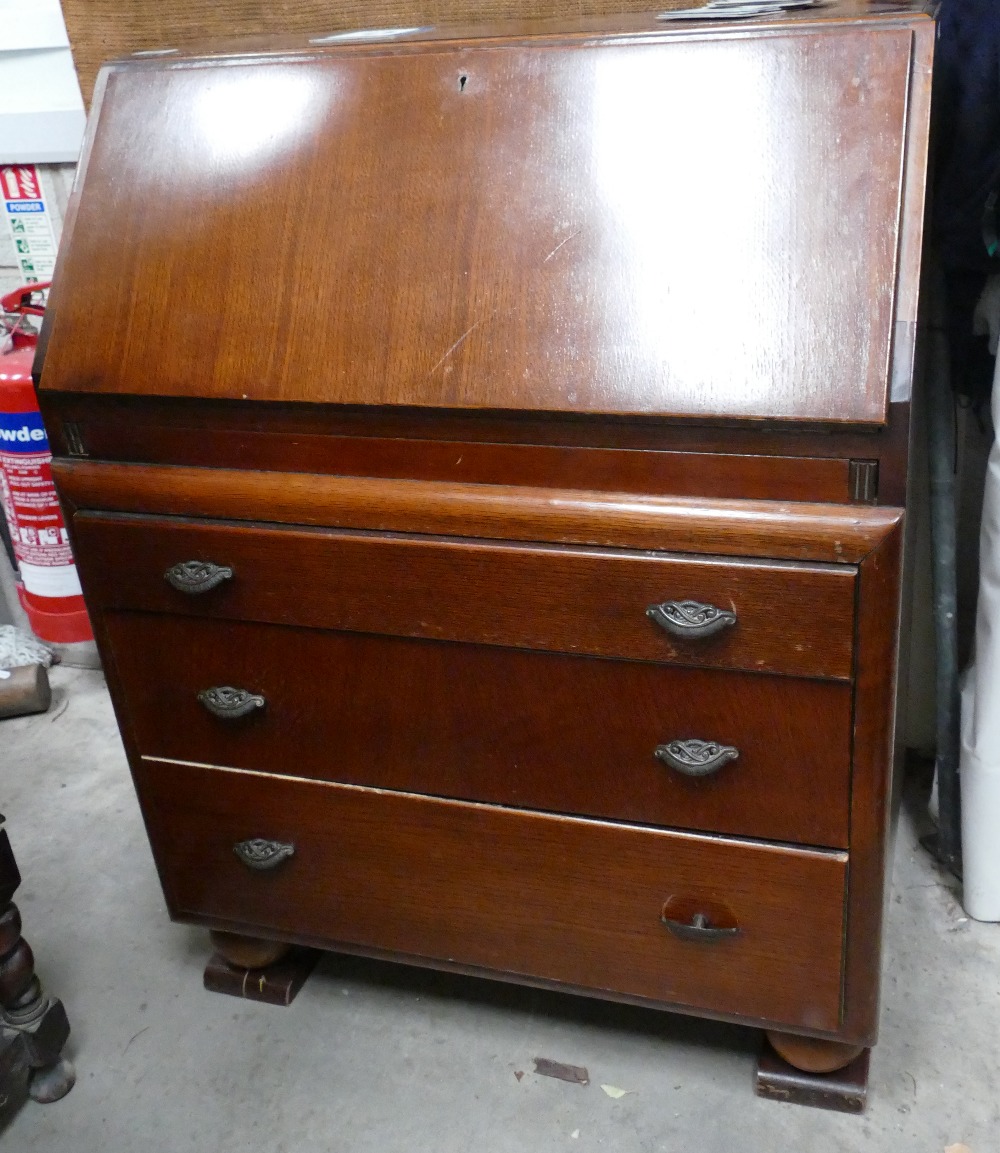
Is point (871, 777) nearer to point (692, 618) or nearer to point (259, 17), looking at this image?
point (692, 618)

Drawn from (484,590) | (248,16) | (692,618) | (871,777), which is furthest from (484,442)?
(248,16)

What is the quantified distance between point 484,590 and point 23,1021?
2.67 feet

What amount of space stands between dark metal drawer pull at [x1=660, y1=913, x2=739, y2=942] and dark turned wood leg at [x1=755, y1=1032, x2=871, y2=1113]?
209mm

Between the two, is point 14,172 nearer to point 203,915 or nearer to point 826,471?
point 203,915

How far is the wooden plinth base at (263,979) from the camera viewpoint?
1551 mm

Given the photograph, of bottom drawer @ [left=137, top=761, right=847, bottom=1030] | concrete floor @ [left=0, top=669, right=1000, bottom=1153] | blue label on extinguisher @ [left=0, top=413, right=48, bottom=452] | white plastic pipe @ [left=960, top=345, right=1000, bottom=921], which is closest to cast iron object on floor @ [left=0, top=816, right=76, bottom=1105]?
concrete floor @ [left=0, top=669, right=1000, bottom=1153]

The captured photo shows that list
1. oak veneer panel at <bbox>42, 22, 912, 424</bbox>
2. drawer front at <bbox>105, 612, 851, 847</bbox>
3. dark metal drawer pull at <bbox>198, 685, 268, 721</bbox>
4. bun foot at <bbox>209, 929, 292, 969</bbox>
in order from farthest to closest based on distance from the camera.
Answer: bun foot at <bbox>209, 929, 292, 969</bbox> < dark metal drawer pull at <bbox>198, 685, 268, 721</bbox> < drawer front at <bbox>105, 612, 851, 847</bbox> < oak veneer panel at <bbox>42, 22, 912, 424</bbox>

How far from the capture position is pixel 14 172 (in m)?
2.21

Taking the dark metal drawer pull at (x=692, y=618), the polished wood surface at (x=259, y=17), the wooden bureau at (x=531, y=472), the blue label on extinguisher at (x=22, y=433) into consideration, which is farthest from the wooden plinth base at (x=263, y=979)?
the polished wood surface at (x=259, y=17)

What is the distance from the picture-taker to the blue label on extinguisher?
2.15 meters

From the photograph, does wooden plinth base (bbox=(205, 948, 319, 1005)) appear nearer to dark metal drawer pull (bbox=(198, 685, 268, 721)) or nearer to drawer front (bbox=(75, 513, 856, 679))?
dark metal drawer pull (bbox=(198, 685, 268, 721))

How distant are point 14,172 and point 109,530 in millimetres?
1292

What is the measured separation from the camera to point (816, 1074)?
4.43 ft

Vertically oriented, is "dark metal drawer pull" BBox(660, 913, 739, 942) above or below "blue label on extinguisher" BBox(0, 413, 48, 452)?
below
